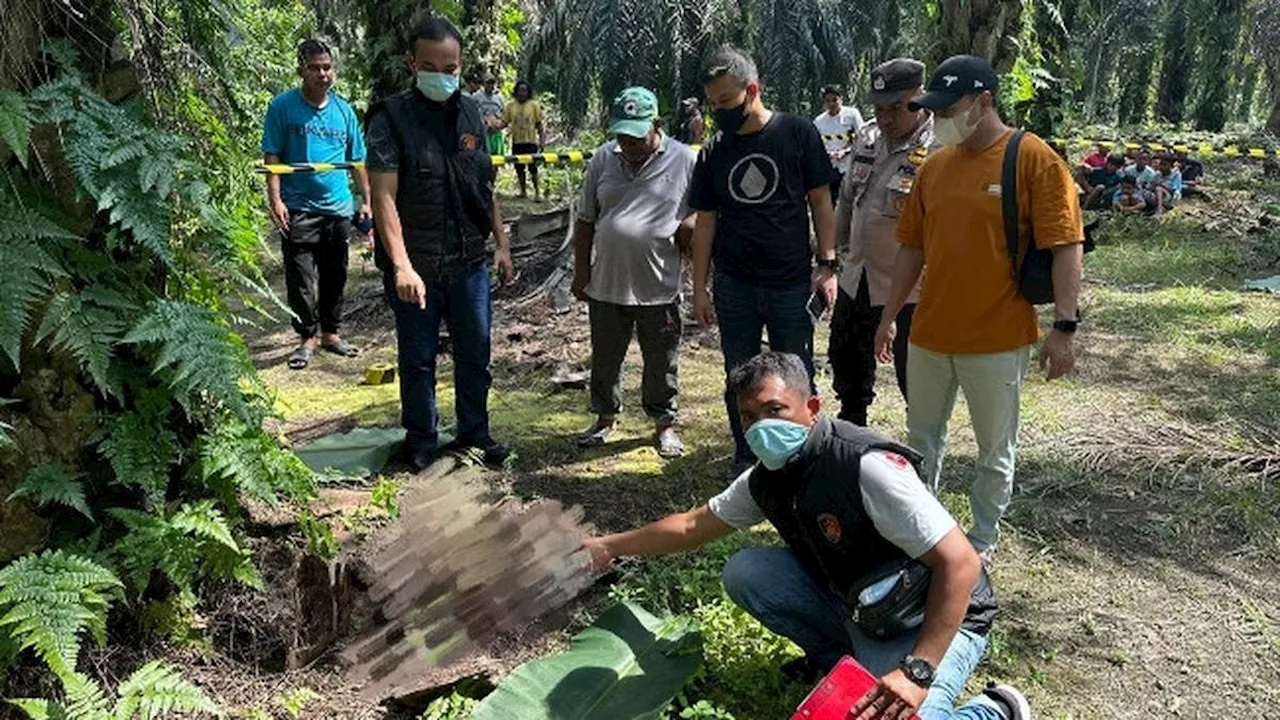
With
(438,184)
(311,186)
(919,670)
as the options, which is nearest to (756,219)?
(438,184)

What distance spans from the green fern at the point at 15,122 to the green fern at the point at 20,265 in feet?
0.63

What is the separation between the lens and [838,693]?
230cm

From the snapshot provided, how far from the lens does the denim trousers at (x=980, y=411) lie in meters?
3.43

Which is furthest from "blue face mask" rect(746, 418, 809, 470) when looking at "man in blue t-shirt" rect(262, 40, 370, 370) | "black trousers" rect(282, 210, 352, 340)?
"black trousers" rect(282, 210, 352, 340)

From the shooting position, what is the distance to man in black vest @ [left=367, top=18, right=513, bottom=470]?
3986mm

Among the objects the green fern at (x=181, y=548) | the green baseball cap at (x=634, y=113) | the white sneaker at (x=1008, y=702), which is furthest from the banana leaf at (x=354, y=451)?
the white sneaker at (x=1008, y=702)

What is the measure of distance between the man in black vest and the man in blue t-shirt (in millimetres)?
1744

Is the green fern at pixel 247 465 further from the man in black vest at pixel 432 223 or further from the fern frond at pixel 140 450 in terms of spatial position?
the man in black vest at pixel 432 223

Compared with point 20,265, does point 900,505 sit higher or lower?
lower

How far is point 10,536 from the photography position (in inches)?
105

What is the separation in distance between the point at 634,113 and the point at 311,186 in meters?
2.59

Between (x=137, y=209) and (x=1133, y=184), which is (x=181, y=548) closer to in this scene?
(x=137, y=209)

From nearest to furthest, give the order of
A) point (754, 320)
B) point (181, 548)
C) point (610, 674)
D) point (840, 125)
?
point (181, 548) < point (610, 674) < point (754, 320) < point (840, 125)

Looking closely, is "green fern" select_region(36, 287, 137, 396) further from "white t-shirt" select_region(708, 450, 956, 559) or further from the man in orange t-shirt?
the man in orange t-shirt
